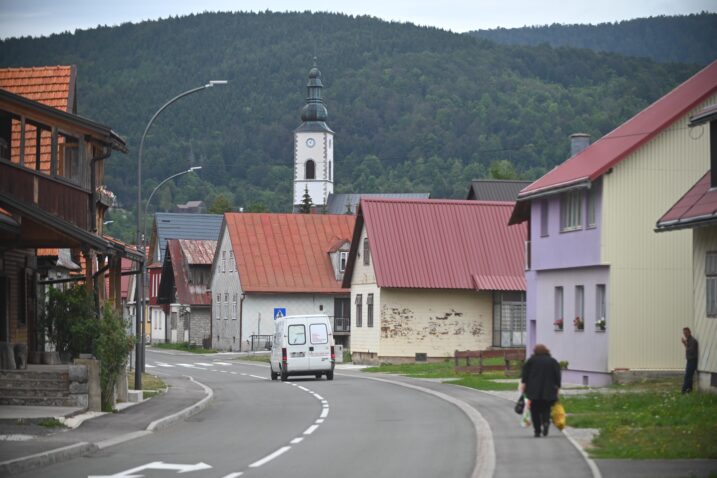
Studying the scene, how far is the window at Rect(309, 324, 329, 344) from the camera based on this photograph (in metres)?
44.7

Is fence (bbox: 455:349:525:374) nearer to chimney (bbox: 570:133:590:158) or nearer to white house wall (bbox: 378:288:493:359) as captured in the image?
chimney (bbox: 570:133:590:158)

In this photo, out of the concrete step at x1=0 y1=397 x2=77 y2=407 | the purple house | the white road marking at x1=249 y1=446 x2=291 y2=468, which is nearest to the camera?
the white road marking at x1=249 y1=446 x2=291 y2=468

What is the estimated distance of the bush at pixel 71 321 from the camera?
28875mm

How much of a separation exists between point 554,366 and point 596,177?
16373mm

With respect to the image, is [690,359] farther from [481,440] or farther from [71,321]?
[71,321]

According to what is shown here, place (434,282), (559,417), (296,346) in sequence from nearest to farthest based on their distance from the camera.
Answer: (559,417) → (296,346) → (434,282)

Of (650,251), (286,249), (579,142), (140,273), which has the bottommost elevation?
(140,273)

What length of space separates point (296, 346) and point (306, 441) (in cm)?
2310

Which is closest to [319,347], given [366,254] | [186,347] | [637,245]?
[637,245]

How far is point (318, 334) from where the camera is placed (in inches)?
1762

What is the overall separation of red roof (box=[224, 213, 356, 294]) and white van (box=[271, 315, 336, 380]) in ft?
104

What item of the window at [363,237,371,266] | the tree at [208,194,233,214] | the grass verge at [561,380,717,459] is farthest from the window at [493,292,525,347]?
the tree at [208,194,233,214]

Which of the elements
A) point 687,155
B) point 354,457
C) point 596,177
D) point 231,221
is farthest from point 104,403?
point 231,221

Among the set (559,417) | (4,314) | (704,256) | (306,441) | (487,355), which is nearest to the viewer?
(559,417)
